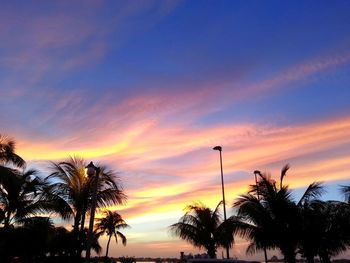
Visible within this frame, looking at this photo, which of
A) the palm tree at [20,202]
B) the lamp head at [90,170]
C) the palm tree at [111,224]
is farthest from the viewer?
the palm tree at [111,224]

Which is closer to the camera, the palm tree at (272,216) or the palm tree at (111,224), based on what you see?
the palm tree at (272,216)

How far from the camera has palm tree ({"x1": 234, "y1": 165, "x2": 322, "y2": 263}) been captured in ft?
76.9

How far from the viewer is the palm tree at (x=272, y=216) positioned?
23.4 m

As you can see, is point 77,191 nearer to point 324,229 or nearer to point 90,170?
point 90,170

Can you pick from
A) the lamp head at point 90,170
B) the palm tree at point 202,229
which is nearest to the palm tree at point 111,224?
the palm tree at point 202,229

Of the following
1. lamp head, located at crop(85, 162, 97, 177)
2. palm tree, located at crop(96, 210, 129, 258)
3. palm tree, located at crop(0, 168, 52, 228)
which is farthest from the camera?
palm tree, located at crop(96, 210, 129, 258)

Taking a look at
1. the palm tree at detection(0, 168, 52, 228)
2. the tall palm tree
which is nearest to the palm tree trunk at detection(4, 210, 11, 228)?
the palm tree at detection(0, 168, 52, 228)

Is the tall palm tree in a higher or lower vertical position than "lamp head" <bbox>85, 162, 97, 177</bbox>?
lower

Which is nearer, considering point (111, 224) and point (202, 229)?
point (202, 229)

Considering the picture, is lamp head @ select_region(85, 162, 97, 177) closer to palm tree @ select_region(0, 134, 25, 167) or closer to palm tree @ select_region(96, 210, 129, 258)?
palm tree @ select_region(0, 134, 25, 167)

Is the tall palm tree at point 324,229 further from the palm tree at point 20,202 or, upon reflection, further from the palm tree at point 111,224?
the palm tree at point 111,224

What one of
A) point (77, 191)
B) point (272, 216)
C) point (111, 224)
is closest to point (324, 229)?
point (272, 216)

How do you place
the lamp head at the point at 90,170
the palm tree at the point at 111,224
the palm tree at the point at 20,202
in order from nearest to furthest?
the lamp head at the point at 90,170 → the palm tree at the point at 20,202 → the palm tree at the point at 111,224

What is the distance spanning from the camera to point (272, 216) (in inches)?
945
